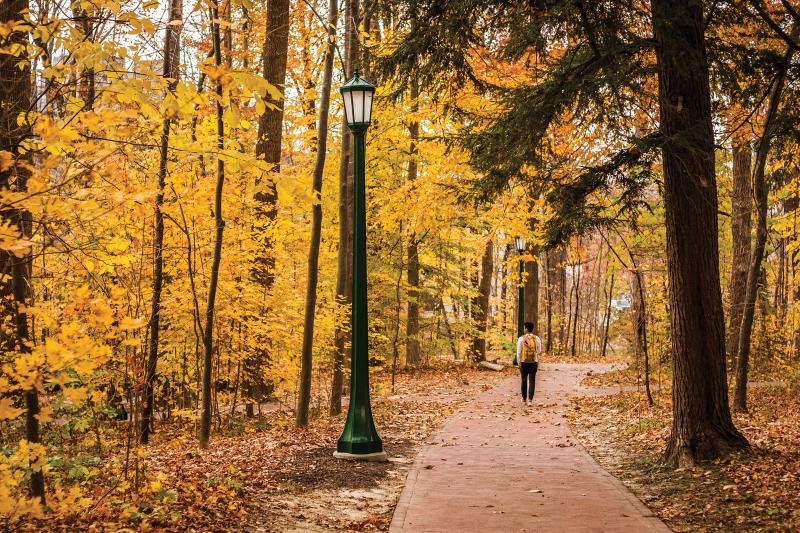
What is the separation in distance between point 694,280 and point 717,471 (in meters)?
2.18

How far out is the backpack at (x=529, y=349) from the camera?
15539 mm

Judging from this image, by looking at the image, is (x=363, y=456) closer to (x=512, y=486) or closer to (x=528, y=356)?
(x=512, y=486)

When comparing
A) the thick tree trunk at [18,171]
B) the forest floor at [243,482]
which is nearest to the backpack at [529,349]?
the forest floor at [243,482]

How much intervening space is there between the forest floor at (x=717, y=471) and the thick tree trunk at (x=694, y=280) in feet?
1.31

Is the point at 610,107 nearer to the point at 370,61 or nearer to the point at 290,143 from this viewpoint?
the point at 370,61

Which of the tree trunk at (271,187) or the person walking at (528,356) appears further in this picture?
the person walking at (528,356)

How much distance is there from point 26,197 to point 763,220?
967cm

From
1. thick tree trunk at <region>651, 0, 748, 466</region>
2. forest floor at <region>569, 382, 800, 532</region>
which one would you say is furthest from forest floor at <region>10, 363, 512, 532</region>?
thick tree trunk at <region>651, 0, 748, 466</region>

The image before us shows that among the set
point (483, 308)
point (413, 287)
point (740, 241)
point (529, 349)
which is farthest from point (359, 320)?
point (483, 308)

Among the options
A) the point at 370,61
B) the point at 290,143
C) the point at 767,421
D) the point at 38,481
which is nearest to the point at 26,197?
the point at 38,481

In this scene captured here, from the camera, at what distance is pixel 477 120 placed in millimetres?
11203

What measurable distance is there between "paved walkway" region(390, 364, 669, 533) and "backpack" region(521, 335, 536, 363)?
204 centimetres

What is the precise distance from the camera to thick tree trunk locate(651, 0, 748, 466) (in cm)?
834

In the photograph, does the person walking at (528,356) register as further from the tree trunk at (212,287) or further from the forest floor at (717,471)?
the tree trunk at (212,287)
